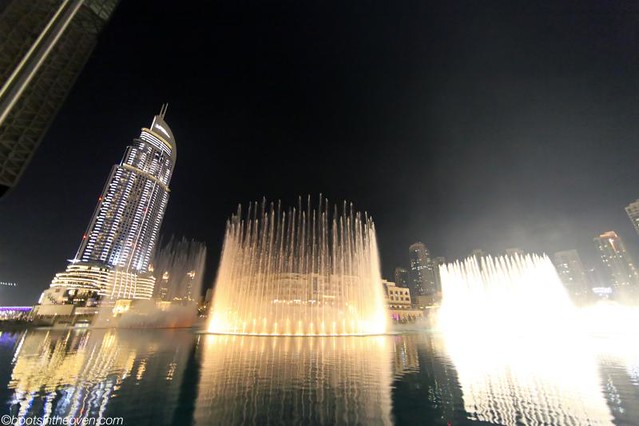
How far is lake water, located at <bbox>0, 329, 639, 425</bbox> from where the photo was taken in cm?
752

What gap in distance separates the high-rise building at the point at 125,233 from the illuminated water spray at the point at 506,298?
119954mm

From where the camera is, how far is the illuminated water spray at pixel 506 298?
53.0 meters

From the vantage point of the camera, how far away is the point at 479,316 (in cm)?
5634

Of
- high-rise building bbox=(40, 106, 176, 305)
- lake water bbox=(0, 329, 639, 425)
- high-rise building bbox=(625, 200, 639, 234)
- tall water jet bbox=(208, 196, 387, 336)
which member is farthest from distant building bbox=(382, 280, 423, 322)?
high-rise building bbox=(625, 200, 639, 234)

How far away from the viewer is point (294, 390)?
32.8ft

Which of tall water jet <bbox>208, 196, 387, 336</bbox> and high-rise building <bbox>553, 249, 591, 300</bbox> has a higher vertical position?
high-rise building <bbox>553, 249, 591, 300</bbox>

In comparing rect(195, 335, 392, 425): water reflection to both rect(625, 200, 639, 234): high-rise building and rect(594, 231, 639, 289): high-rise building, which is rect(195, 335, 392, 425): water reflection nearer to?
rect(625, 200, 639, 234): high-rise building

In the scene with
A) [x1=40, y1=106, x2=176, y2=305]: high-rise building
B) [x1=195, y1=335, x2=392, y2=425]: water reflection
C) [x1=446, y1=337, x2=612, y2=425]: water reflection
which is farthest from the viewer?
[x1=40, y1=106, x2=176, y2=305]: high-rise building

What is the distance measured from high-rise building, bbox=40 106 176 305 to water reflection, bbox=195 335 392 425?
11523 cm

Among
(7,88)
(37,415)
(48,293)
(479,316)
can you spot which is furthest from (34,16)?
(48,293)

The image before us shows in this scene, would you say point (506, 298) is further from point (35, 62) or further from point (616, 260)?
point (616, 260)

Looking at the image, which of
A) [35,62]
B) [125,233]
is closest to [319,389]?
[35,62]

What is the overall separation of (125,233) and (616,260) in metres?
268

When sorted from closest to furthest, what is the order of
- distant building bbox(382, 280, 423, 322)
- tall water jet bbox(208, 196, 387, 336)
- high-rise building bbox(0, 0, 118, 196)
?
high-rise building bbox(0, 0, 118, 196) < tall water jet bbox(208, 196, 387, 336) < distant building bbox(382, 280, 423, 322)
